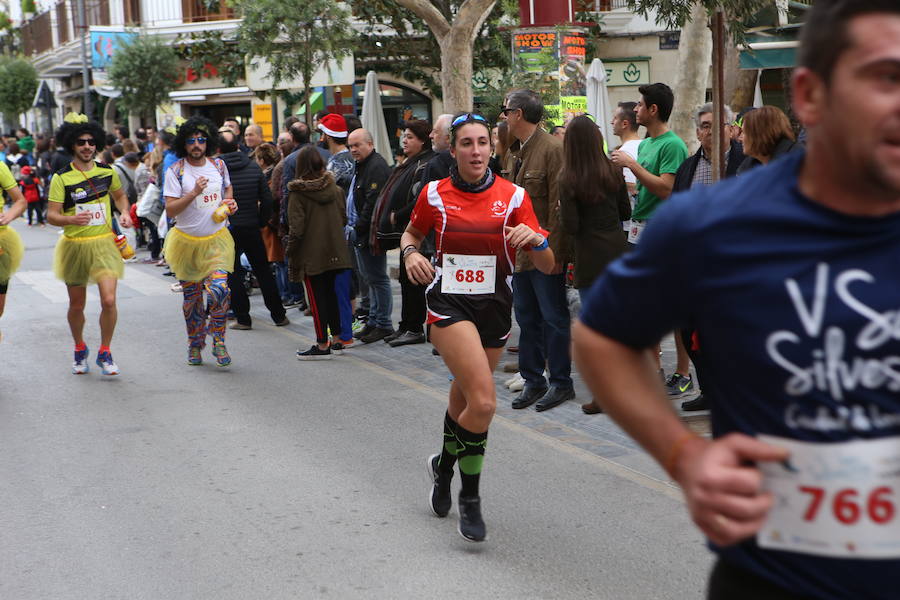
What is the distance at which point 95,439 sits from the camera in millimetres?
6961

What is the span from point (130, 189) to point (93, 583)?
14020 millimetres

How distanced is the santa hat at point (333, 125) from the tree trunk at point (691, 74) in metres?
5.12

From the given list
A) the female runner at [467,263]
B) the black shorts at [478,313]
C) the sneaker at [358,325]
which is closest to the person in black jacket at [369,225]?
the sneaker at [358,325]

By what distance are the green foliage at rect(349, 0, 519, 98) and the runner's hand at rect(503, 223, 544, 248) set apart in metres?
15.8

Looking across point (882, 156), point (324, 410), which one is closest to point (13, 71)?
point (324, 410)

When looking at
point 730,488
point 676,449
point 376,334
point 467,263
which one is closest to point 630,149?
point 376,334

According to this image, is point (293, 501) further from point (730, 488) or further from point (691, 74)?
point (691, 74)

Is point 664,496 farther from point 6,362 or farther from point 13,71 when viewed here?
point 13,71

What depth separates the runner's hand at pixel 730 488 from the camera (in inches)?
63.8

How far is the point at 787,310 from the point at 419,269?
137 inches

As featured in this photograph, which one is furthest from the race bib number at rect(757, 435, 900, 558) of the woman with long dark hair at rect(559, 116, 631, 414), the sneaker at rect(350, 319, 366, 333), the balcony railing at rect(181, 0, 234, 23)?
the balcony railing at rect(181, 0, 234, 23)

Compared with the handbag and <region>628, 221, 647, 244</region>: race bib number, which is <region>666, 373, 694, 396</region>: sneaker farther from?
the handbag

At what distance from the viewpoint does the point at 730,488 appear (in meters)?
1.62

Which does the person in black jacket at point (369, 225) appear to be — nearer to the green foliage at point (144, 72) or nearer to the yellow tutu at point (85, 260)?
the yellow tutu at point (85, 260)
